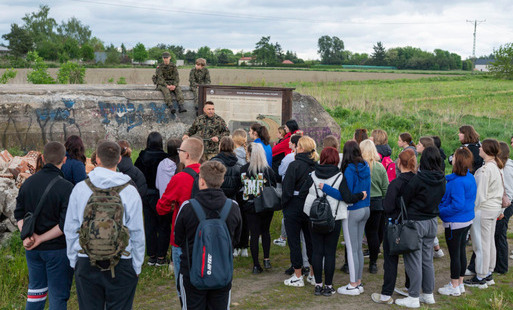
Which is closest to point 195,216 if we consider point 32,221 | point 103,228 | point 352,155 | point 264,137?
point 103,228

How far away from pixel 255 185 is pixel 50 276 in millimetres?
2768

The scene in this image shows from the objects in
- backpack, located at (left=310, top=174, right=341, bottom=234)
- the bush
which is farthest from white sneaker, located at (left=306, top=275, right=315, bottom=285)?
the bush

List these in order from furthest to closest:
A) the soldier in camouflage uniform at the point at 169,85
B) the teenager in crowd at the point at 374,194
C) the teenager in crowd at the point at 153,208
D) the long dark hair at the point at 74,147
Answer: the soldier in camouflage uniform at the point at 169,85 < the teenager in crowd at the point at 153,208 < the teenager in crowd at the point at 374,194 < the long dark hair at the point at 74,147

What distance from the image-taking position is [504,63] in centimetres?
5150

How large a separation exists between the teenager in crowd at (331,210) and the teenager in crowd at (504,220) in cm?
A: 239

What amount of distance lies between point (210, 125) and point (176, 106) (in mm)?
3873

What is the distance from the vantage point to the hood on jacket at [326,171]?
5.84 metres

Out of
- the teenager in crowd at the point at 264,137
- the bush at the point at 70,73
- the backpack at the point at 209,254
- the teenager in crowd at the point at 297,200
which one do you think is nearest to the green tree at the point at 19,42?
the bush at the point at 70,73

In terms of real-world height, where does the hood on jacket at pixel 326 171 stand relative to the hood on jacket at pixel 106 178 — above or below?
below

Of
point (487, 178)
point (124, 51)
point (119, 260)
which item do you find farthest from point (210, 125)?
point (124, 51)

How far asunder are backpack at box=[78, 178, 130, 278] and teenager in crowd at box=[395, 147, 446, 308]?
127 inches

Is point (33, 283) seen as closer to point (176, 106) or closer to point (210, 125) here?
point (210, 125)

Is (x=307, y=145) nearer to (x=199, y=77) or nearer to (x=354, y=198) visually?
(x=354, y=198)

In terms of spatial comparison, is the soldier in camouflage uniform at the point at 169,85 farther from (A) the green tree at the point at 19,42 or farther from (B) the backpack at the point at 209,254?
(A) the green tree at the point at 19,42
